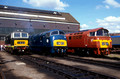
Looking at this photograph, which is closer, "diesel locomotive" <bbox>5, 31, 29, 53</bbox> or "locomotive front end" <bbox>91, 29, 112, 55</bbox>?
"locomotive front end" <bbox>91, 29, 112, 55</bbox>

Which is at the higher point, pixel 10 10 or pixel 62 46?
pixel 10 10

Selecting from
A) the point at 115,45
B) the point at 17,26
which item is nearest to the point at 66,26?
the point at 17,26

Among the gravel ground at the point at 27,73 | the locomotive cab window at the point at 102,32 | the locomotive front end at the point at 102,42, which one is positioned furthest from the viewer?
the locomotive cab window at the point at 102,32

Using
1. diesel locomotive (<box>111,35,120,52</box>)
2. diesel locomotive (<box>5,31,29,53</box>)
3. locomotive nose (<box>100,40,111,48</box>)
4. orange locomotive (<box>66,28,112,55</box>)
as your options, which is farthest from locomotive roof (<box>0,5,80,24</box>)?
locomotive nose (<box>100,40,111,48</box>)

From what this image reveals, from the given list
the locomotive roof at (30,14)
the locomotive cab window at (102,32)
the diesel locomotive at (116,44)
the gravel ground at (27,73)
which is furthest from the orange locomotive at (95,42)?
the locomotive roof at (30,14)

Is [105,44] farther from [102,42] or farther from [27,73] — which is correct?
[27,73]

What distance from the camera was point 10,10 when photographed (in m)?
51.5

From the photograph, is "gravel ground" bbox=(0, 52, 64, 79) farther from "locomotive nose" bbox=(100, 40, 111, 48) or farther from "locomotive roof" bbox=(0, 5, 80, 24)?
"locomotive roof" bbox=(0, 5, 80, 24)

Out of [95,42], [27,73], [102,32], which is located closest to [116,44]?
[102,32]

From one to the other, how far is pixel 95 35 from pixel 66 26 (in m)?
40.6

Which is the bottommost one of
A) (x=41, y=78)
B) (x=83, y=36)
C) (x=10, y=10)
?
(x=41, y=78)

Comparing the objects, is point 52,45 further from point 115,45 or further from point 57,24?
point 57,24

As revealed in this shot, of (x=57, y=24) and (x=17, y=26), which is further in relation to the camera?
(x=57, y=24)

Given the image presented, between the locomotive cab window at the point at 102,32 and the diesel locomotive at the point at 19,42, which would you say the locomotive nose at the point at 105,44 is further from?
the diesel locomotive at the point at 19,42
